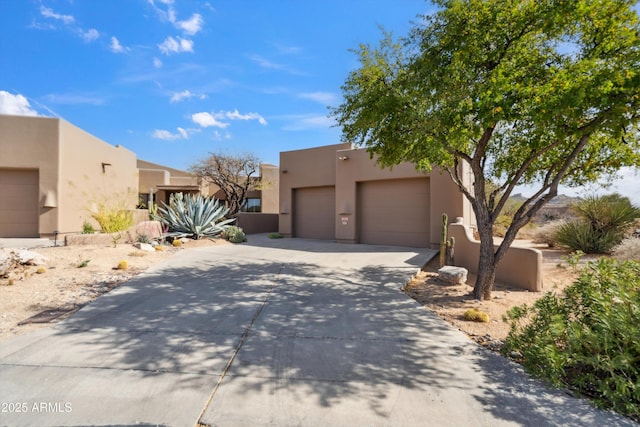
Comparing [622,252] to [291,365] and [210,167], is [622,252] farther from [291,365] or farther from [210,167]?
[210,167]

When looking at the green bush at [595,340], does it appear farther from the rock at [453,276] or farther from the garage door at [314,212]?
the garage door at [314,212]

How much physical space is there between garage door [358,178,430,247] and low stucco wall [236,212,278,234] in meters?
8.30

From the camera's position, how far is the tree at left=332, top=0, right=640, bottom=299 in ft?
15.4

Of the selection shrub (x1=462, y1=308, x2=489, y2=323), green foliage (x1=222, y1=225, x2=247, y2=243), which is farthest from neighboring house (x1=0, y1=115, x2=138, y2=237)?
shrub (x1=462, y1=308, x2=489, y2=323)

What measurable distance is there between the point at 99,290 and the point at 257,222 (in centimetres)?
1428

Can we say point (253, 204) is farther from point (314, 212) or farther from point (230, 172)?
point (314, 212)

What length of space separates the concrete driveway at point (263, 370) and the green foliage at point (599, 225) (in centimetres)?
793

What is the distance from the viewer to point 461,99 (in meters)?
5.42

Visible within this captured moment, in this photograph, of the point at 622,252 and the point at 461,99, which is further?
the point at 622,252

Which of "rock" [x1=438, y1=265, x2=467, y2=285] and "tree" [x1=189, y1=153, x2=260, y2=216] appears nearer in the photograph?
"rock" [x1=438, y1=265, x2=467, y2=285]

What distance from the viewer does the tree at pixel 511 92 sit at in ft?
15.4

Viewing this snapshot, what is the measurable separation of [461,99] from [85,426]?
6222 millimetres

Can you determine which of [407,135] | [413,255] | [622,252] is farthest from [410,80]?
Answer: [622,252]

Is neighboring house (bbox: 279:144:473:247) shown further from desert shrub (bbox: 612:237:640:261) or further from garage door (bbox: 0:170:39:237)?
garage door (bbox: 0:170:39:237)
